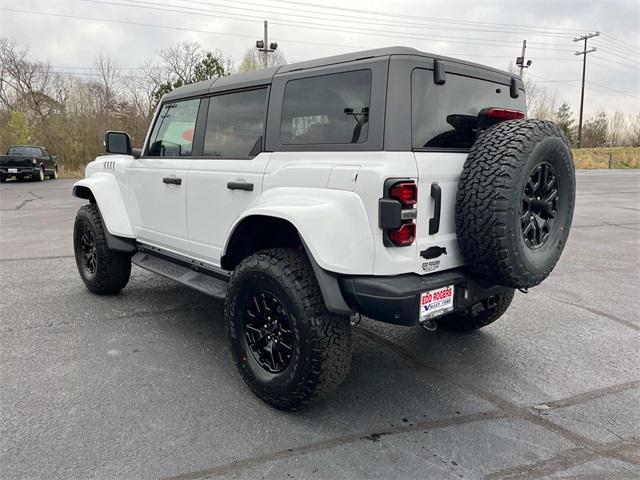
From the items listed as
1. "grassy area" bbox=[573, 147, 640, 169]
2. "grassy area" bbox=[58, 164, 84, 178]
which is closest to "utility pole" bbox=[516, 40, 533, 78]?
"grassy area" bbox=[573, 147, 640, 169]

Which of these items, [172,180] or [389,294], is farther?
[172,180]

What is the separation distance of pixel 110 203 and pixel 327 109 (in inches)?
110

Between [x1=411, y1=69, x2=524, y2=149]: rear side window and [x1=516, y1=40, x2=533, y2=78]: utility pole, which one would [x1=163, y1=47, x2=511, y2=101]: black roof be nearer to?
[x1=411, y1=69, x2=524, y2=149]: rear side window

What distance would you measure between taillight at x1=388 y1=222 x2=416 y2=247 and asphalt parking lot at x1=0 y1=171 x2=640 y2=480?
107 cm

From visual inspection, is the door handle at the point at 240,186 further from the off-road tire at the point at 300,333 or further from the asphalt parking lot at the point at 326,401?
the asphalt parking lot at the point at 326,401

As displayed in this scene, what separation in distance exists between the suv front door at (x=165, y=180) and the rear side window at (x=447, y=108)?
6.39ft

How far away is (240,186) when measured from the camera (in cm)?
316

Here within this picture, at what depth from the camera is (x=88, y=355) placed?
141 inches

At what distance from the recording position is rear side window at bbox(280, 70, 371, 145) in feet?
8.59

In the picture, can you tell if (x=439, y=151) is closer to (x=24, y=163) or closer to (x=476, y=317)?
(x=476, y=317)

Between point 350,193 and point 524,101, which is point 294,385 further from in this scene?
point 524,101

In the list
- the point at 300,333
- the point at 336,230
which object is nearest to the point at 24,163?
the point at 300,333

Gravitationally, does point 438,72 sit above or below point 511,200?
above

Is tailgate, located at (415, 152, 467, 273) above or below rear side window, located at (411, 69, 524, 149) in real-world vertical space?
below
